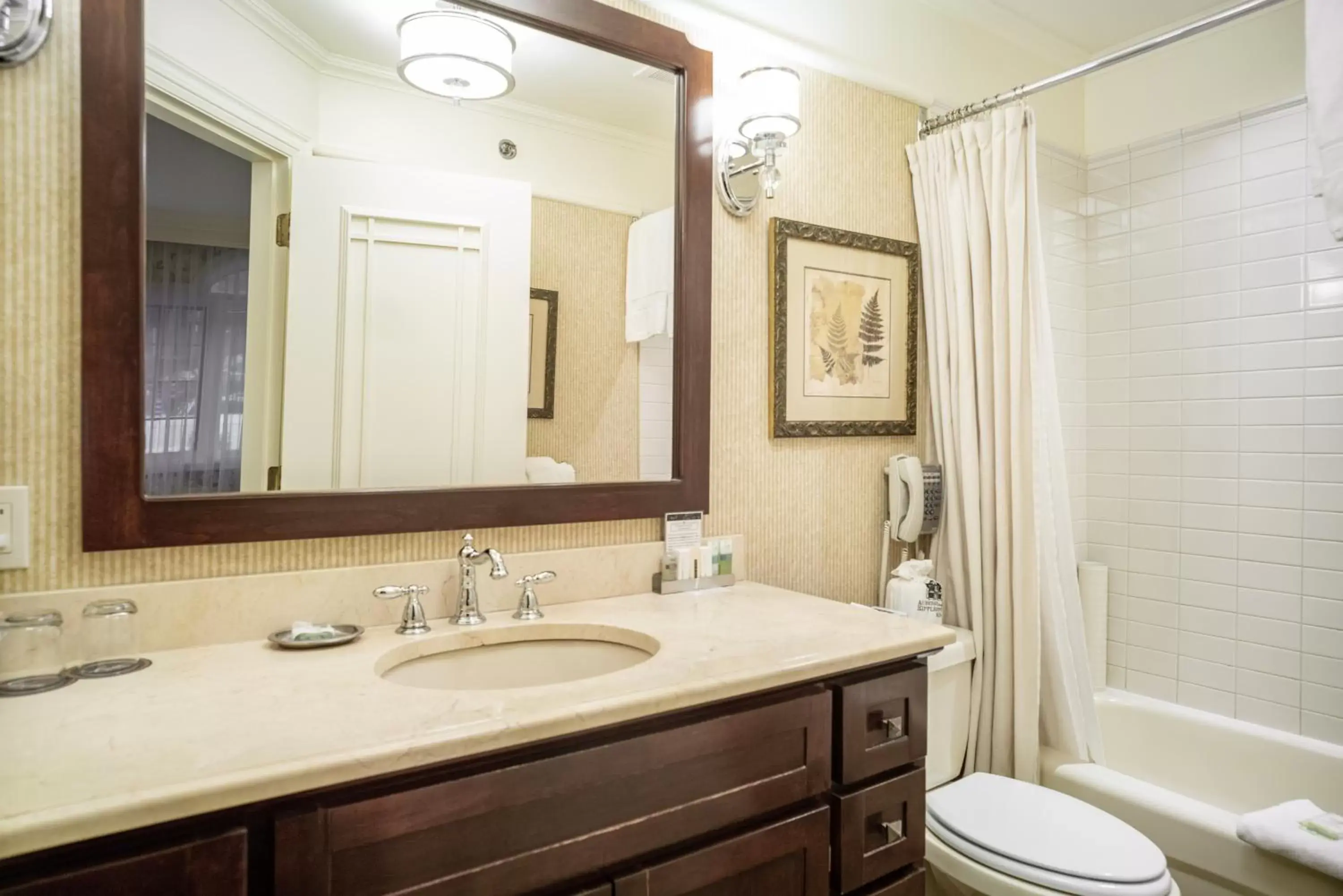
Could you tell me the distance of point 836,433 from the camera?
1934 mm

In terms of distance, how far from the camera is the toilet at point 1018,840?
129 centimetres

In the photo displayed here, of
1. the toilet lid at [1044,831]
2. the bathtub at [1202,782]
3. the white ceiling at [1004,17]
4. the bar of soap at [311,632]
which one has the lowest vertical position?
the bathtub at [1202,782]

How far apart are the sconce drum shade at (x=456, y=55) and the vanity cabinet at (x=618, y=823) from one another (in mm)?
1136

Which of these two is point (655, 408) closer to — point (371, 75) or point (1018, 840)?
point (371, 75)

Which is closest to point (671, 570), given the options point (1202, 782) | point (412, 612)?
point (412, 612)

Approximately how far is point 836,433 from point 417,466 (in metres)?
1.06

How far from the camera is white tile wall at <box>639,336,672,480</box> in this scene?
5.21ft

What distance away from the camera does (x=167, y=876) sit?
0.69m

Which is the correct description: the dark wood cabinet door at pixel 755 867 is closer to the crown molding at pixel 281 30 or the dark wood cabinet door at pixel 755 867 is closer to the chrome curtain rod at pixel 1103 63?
the crown molding at pixel 281 30

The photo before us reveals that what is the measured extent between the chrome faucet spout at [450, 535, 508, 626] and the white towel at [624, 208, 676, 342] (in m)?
0.54

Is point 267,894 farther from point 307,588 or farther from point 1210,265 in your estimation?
point 1210,265

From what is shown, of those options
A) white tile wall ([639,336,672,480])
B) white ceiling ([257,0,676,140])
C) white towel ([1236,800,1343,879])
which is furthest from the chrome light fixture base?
white towel ([1236,800,1343,879])

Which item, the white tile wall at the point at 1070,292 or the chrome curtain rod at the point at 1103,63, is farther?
the white tile wall at the point at 1070,292

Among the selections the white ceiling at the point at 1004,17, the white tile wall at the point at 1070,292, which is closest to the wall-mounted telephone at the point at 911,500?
the white tile wall at the point at 1070,292
